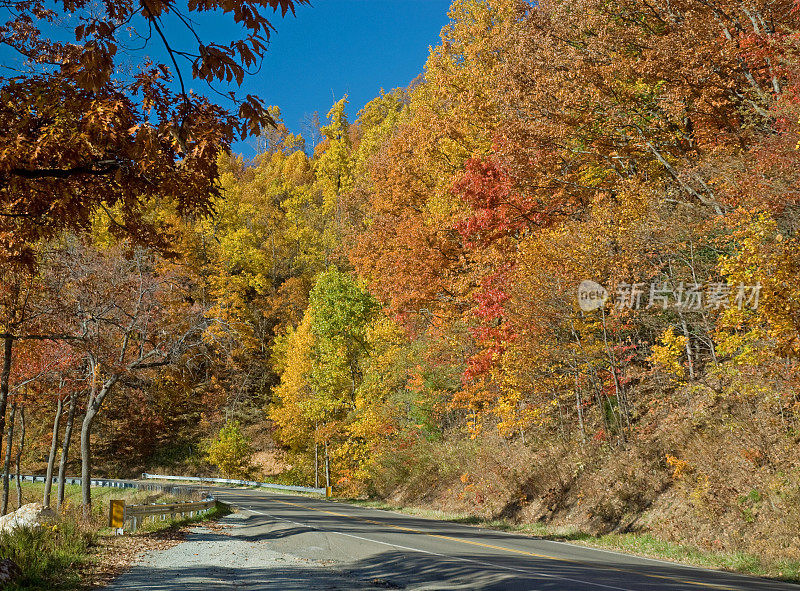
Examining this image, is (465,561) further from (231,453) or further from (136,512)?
(231,453)

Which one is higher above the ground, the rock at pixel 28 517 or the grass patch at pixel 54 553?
the rock at pixel 28 517

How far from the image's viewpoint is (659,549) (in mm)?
13469

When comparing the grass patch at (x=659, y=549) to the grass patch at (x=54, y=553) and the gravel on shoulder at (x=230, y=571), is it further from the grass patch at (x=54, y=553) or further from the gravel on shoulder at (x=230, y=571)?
the grass patch at (x=54, y=553)

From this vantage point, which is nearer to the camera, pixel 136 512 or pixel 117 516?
pixel 117 516

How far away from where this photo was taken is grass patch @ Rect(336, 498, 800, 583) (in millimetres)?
10867

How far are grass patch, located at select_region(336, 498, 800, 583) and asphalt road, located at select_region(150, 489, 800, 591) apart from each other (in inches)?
35.5

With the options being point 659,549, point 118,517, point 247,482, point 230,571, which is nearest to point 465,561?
point 230,571

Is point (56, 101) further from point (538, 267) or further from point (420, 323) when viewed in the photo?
point (420, 323)

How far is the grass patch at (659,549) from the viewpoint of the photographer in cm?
1087

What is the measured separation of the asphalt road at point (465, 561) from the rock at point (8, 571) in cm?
308

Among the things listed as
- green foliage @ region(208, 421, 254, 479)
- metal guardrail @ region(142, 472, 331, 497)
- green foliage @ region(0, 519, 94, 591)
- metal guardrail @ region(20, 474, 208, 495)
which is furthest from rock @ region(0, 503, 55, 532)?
green foliage @ region(208, 421, 254, 479)

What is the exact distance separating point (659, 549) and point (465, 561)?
5435mm

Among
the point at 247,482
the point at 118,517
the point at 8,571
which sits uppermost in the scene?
the point at 8,571

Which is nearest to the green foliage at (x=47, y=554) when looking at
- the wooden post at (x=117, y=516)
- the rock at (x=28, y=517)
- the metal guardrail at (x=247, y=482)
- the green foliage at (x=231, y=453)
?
the rock at (x=28, y=517)
